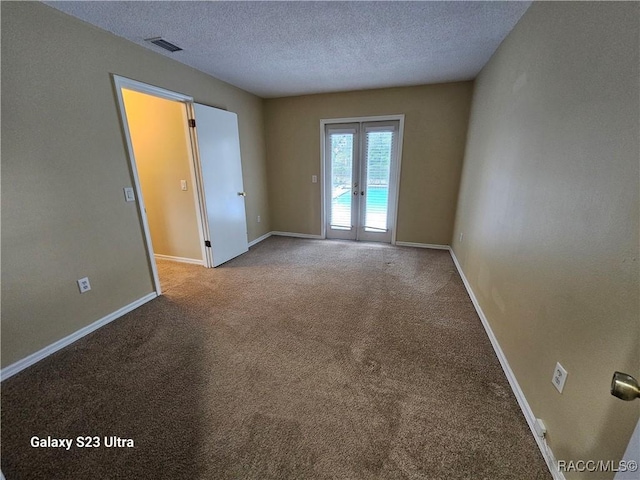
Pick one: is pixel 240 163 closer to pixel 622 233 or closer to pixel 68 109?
pixel 68 109

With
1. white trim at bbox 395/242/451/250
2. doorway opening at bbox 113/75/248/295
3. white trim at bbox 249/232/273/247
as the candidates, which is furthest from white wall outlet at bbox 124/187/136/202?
white trim at bbox 395/242/451/250

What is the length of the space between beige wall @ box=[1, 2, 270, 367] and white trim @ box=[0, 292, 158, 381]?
0.04 metres

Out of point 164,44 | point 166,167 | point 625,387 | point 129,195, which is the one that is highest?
point 164,44

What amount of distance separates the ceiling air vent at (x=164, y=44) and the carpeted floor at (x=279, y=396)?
248 cm

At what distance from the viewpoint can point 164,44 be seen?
8.06 feet

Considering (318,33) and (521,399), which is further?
(318,33)

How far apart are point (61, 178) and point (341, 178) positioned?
139 inches

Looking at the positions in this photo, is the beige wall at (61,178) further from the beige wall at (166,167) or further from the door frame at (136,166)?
the beige wall at (166,167)

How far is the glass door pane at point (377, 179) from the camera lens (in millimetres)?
4211

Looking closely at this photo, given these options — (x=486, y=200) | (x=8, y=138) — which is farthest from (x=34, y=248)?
(x=486, y=200)

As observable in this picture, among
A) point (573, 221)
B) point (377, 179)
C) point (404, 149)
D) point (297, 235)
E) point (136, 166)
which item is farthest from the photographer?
point (297, 235)

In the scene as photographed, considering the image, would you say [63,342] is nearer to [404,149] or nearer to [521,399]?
[521,399]

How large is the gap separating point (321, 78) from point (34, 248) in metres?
3.44

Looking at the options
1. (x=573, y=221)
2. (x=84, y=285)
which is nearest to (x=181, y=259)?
(x=84, y=285)
